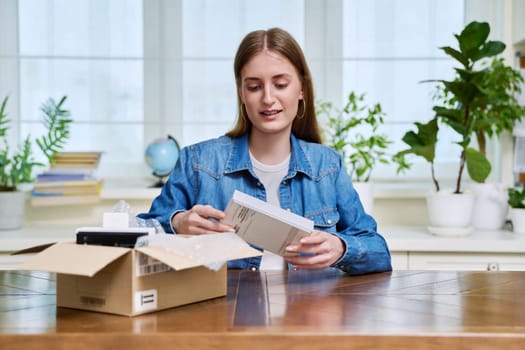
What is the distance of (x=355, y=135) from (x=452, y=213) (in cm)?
55

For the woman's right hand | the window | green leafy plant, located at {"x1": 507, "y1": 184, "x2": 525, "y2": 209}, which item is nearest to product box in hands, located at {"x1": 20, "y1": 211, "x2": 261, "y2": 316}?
the woman's right hand

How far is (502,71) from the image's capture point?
2938mm

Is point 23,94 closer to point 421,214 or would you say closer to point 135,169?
point 135,169

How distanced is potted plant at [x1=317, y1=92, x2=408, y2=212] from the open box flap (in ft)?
5.81

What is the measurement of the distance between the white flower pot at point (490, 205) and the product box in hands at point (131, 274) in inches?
74.4

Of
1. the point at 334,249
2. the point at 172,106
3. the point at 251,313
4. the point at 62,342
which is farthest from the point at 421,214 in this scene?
the point at 62,342

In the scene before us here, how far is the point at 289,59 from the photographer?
2.01 meters

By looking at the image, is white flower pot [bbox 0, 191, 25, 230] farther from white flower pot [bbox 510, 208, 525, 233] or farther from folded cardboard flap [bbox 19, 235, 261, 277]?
white flower pot [bbox 510, 208, 525, 233]

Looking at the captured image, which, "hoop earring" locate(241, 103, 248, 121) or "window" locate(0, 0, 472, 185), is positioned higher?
"window" locate(0, 0, 472, 185)

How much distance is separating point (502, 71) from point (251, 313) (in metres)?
2.09

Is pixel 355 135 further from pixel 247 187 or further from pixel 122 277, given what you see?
pixel 122 277

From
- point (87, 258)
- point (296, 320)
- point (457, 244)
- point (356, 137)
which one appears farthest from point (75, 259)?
point (356, 137)

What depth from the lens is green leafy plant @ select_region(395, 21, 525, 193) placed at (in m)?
2.76

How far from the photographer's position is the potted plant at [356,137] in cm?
292
